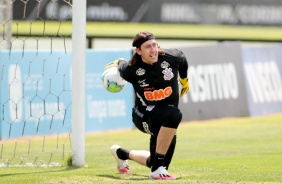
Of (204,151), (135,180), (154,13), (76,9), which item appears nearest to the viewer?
(135,180)

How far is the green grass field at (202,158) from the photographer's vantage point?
10987 mm

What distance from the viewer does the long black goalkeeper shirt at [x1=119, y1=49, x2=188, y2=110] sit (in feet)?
35.9

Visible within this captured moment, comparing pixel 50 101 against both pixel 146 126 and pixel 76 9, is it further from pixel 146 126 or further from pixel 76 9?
pixel 146 126

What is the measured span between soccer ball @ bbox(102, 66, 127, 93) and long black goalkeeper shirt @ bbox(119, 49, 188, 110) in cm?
24

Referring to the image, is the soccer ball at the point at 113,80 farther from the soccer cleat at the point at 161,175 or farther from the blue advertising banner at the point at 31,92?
the blue advertising banner at the point at 31,92

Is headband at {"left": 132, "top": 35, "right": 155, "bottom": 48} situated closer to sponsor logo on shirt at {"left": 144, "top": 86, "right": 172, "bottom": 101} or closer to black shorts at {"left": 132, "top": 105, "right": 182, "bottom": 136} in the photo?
sponsor logo on shirt at {"left": 144, "top": 86, "right": 172, "bottom": 101}

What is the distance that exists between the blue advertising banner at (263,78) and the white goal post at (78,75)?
11422 millimetres

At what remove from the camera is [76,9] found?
39.8 feet

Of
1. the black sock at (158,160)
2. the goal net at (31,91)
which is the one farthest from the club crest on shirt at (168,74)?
the goal net at (31,91)

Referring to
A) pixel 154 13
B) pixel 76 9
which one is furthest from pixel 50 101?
pixel 154 13

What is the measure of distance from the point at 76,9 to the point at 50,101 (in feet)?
18.0

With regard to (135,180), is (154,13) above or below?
above

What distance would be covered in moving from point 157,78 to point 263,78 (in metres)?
13.2

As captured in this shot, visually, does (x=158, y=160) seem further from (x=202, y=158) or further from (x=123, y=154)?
(x=202, y=158)
